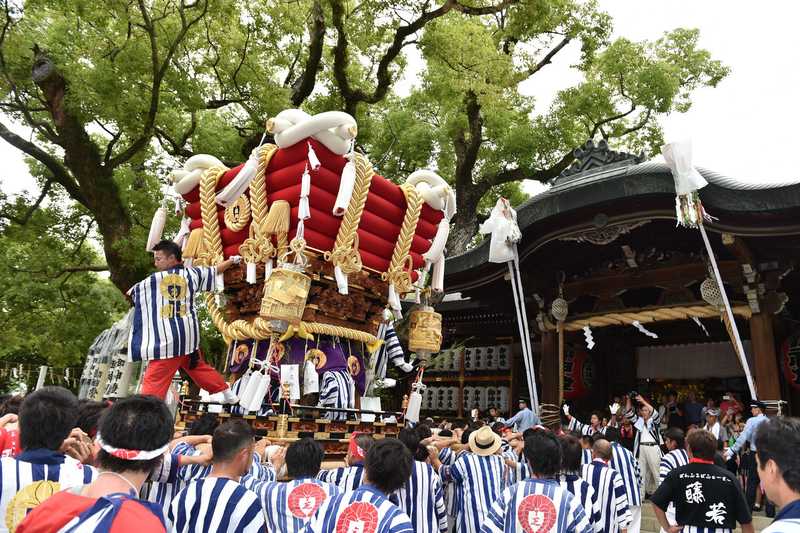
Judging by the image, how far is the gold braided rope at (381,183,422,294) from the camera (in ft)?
24.9

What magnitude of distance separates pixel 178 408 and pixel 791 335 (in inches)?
409

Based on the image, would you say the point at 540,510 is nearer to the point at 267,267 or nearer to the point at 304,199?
the point at 304,199

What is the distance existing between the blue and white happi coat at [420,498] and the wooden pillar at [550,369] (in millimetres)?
8327

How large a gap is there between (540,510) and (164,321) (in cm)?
355

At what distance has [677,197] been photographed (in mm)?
7898

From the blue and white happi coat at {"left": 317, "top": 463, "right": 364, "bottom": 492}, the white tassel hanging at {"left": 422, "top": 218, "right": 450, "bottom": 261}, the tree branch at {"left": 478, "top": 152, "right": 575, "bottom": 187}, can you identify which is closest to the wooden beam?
the white tassel hanging at {"left": 422, "top": 218, "right": 450, "bottom": 261}

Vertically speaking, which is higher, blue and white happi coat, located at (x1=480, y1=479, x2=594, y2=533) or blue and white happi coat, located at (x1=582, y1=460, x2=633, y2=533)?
blue and white happi coat, located at (x1=480, y1=479, x2=594, y2=533)

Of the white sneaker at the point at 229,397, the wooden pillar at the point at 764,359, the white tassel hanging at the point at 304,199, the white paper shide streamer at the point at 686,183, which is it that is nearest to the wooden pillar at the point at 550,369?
the wooden pillar at the point at 764,359

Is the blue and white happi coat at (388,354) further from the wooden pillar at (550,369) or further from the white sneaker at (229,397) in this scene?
the wooden pillar at (550,369)

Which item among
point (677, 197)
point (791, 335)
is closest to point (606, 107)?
point (791, 335)

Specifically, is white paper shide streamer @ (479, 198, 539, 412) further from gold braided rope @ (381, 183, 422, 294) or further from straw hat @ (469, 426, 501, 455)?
straw hat @ (469, 426, 501, 455)

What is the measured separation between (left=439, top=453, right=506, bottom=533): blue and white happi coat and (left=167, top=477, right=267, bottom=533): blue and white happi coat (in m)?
2.07

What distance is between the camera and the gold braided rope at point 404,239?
760 centimetres

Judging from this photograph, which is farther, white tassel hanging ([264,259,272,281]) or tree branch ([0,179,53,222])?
tree branch ([0,179,53,222])
